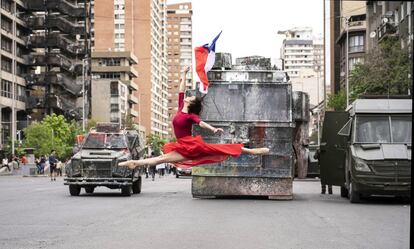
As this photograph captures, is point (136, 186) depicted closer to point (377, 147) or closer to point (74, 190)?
point (74, 190)

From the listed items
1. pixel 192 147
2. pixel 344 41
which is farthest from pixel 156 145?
pixel 192 147

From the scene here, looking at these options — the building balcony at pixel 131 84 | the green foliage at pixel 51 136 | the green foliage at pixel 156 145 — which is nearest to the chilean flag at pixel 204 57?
the green foliage at pixel 156 145

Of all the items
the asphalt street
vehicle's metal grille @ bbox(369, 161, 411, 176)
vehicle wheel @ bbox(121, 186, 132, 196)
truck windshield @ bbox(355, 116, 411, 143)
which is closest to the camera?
the asphalt street

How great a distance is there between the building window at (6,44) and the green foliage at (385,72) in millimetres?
54517

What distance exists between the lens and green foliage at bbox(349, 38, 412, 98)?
40625mm

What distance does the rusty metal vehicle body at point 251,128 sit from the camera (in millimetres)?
20234

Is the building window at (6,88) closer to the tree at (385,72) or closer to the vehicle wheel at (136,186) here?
the tree at (385,72)

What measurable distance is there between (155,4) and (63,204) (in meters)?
152

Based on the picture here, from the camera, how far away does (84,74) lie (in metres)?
104

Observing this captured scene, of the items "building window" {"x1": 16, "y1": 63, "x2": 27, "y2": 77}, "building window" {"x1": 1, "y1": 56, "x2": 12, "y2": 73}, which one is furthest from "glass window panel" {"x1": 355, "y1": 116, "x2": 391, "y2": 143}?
"building window" {"x1": 16, "y1": 63, "x2": 27, "y2": 77}

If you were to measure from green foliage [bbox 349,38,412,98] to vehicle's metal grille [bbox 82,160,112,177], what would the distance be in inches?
814

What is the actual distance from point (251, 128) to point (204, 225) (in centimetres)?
734

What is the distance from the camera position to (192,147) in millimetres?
9086

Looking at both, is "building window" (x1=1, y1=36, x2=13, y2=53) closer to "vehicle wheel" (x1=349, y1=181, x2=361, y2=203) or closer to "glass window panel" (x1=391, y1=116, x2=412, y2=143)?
"vehicle wheel" (x1=349, y1=181, x2=361, y2=203)
